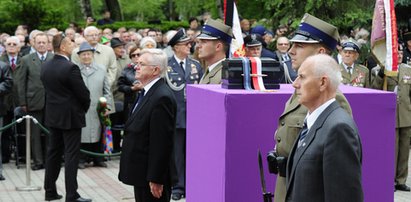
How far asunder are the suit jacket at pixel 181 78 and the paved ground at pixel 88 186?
120 cm

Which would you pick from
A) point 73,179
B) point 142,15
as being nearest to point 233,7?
point 73,179

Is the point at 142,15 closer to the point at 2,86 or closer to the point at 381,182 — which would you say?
the point at 2,86

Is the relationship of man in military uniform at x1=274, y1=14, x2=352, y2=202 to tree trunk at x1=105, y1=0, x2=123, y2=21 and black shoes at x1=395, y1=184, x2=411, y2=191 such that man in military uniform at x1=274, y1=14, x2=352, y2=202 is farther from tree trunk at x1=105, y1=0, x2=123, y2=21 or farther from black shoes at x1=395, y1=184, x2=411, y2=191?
tree trunk at x1=105, y1=0, x2=123, y2=21

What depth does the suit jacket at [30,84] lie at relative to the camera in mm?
14047

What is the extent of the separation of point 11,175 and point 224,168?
7948 mm

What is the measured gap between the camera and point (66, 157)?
10953mm

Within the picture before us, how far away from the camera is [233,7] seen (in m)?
10.4

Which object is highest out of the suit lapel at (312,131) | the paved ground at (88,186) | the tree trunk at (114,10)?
the tree trunk at (114,10)

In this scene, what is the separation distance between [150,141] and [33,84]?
6874 mm

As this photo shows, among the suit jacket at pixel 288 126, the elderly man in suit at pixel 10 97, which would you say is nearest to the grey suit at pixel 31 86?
the elderly man in suit at pixel 10 97

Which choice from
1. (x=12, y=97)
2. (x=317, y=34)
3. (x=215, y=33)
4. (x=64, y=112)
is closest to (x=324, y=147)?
(x=317, y=34)

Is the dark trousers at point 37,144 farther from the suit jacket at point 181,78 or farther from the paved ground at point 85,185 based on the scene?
the suit jacket at point 181,78

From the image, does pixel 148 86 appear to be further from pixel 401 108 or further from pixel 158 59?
pixel 401 108

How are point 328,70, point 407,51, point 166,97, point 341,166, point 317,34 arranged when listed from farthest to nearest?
point 407,51
point 166,97
point 317,34
point 328,70
point 341,166
